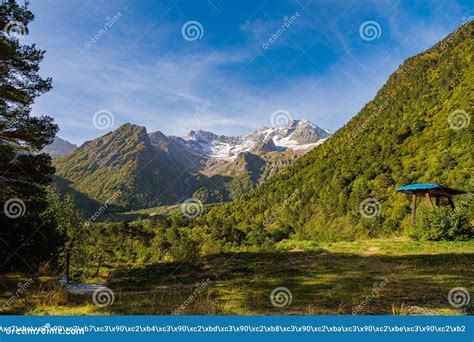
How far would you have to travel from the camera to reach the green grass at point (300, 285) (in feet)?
25.5

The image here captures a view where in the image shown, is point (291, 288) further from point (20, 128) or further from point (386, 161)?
point (386, 161)

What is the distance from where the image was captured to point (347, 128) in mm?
99688

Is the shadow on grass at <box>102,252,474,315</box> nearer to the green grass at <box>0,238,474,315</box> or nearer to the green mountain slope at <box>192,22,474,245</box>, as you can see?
the green grass at <box>0,238,474,315</box>

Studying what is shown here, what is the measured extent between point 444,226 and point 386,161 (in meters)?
41.6

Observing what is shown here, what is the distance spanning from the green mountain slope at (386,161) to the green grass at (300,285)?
55.9ft

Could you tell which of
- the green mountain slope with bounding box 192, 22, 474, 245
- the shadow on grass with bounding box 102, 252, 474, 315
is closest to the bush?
the shadow on grass with bounding box 102, 252, 474, 315

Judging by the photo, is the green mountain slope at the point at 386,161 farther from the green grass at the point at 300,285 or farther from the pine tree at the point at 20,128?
the pine tree at the point at 20,128

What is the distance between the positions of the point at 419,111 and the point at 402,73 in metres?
36.6

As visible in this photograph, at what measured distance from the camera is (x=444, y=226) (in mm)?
20922

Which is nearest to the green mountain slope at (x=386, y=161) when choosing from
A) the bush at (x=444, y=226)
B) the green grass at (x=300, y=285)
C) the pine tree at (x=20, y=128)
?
the bush at (x=444, y=226)

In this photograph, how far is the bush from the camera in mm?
20609

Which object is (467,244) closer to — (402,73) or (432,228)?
(432,228)

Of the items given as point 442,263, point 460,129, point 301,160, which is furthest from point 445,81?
point 442,263

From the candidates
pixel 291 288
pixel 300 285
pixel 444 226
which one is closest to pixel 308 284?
pixel 300 285
